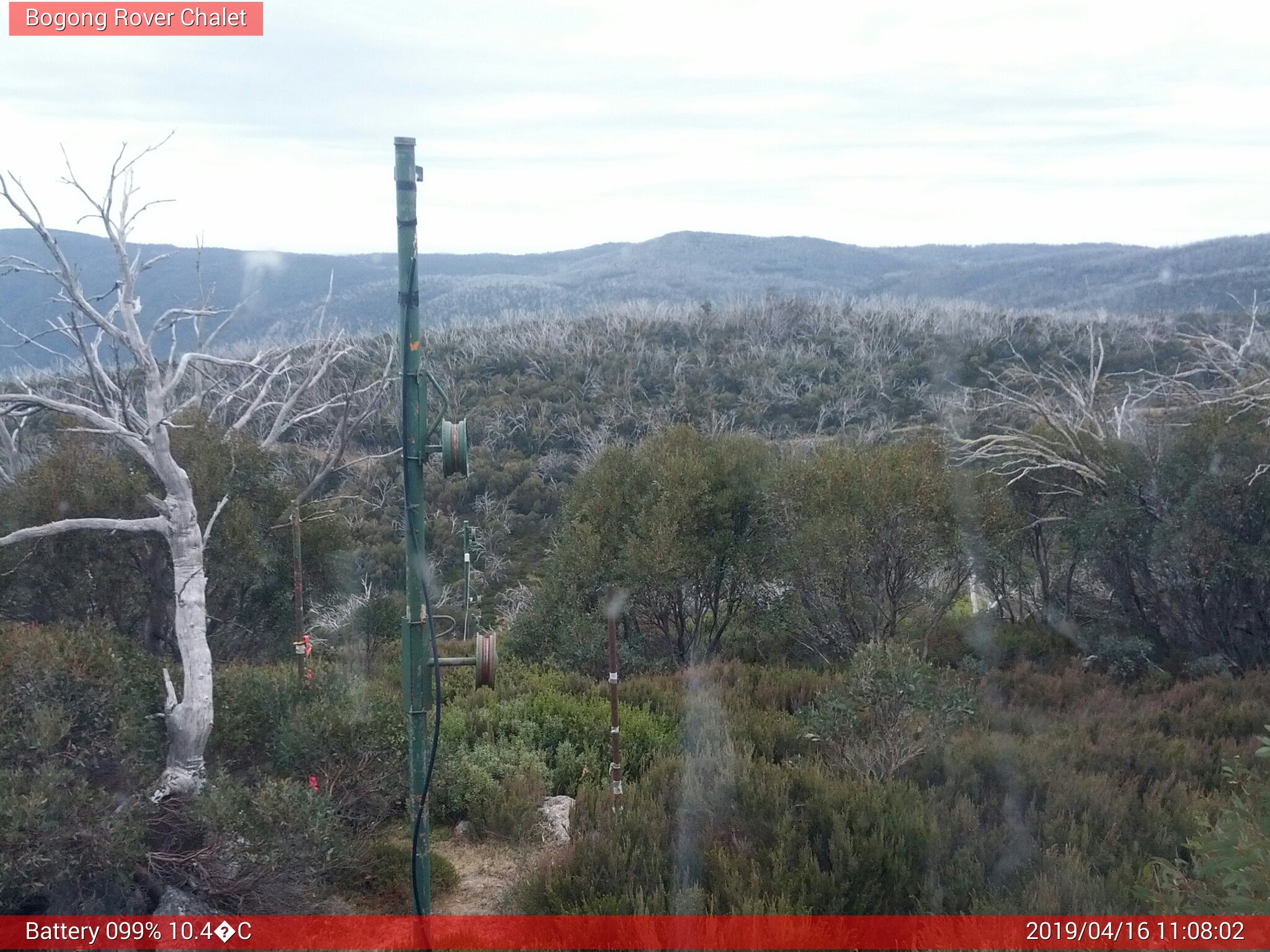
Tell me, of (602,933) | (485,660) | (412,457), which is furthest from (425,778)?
(412,457)

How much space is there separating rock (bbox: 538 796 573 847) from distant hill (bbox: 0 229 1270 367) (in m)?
14.6

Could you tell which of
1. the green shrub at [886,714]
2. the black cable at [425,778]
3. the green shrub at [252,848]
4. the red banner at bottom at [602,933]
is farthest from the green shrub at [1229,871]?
the green shrub at [252,848]

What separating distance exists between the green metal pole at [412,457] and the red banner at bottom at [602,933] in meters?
0.73

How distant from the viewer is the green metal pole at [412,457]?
172 inches

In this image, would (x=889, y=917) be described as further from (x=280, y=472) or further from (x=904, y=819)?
(x=280, y=472)

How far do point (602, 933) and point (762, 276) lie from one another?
67.5m

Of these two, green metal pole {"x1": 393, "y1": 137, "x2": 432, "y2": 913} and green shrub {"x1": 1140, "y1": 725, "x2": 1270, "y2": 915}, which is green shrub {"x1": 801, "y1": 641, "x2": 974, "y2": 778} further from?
green metal pole {"x1": 393, "y1": 137, "x2": 432, "y2": 913}

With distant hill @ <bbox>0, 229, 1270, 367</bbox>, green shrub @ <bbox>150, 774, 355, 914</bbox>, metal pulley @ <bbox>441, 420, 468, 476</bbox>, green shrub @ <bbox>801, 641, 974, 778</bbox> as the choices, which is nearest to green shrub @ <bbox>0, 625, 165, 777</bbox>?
green shrub @ <bbox>150, 774, 355, 914</bbox>

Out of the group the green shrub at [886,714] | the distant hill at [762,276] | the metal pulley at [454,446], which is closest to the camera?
the metal pulley at [454,446]

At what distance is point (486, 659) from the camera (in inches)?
174

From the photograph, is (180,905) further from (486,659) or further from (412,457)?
(412,457)

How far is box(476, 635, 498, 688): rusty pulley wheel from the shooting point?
4410 mm

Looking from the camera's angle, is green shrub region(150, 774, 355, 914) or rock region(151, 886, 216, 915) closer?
rock region(151, 886, 216, 915)

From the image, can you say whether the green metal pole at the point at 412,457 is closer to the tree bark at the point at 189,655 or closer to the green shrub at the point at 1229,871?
the tree bark at the point at 189,655
